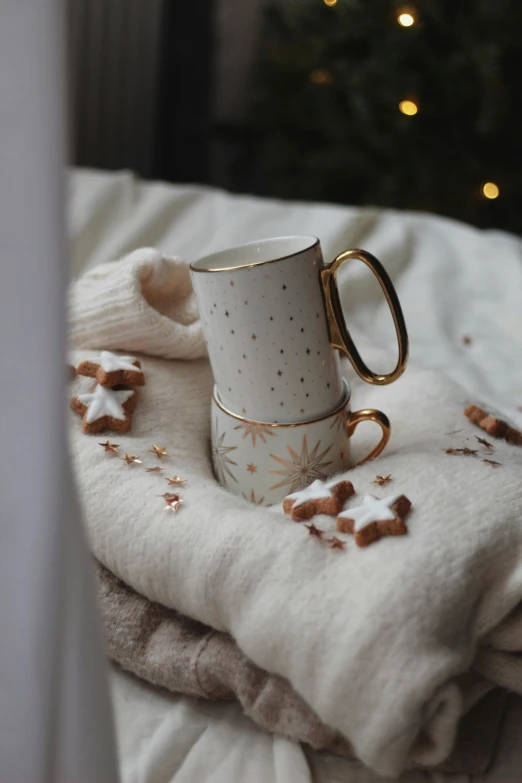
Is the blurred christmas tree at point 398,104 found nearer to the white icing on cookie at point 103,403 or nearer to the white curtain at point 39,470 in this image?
the white icing on cookie at point 103,403

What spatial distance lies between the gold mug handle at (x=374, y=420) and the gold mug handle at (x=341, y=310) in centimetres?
2

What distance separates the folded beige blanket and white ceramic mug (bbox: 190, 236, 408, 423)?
14 cm

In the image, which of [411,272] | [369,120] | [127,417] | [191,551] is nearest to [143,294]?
[127,417]

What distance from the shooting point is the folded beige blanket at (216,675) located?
40cm

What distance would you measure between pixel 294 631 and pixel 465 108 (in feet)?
5.62

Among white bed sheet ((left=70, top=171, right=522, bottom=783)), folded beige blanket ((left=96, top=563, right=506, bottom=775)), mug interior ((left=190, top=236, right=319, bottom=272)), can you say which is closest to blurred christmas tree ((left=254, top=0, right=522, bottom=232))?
white bed sheet ((left=70, top=171, right=522, bottom=783))

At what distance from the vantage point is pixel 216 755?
414mm

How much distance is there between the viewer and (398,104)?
5.90ft

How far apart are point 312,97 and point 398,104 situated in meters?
0.31

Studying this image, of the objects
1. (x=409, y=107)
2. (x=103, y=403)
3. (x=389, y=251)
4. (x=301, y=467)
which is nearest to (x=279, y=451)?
(x=301, y=467)

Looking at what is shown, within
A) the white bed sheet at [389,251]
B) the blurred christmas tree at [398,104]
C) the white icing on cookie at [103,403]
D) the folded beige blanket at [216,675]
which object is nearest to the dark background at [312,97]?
the blurred christmas tree at [398,104]

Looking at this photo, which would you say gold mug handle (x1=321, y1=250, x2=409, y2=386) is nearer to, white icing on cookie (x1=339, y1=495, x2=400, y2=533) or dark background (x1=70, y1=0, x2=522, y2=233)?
white icing on cookie (x1=339, y1=495, x2=400, y2=533)

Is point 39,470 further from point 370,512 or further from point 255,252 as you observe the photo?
point 255,252

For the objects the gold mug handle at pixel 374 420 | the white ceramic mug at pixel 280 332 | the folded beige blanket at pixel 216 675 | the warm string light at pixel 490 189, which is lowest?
the folded beige blanket at pixel 216 675
